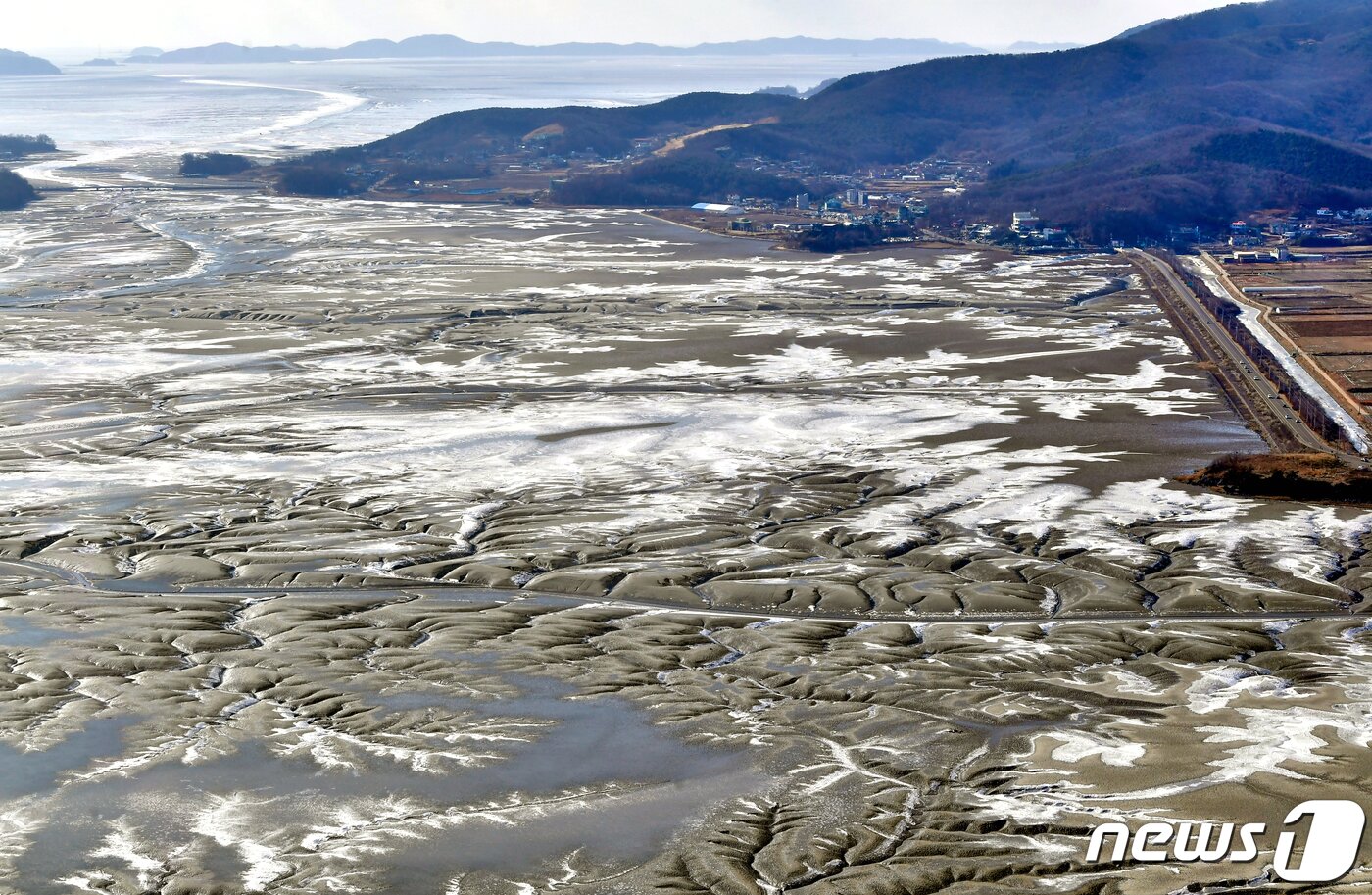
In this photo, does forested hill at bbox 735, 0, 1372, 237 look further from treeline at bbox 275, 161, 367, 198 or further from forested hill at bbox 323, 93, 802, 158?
treeline at bbox 275, 161, 367, 198

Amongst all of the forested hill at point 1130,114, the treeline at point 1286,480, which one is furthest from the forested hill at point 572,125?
the treeline at point 1286,480

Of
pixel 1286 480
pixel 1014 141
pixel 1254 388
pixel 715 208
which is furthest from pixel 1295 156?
pixel 1286 480

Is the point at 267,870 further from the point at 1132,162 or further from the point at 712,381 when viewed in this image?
the point at 1132,162

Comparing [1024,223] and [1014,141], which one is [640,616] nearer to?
[1024,223]

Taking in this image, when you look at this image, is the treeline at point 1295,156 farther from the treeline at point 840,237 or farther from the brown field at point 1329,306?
the treeline at point 840,237

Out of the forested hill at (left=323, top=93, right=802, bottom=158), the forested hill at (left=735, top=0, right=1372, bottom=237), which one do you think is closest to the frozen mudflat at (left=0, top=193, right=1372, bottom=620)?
the forested hill at (left=735, top=0, right=1372, bottom=237)

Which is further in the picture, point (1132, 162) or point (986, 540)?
point (1132, 162)

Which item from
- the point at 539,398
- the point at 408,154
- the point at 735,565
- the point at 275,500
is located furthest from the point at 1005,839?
the point at 408,154
